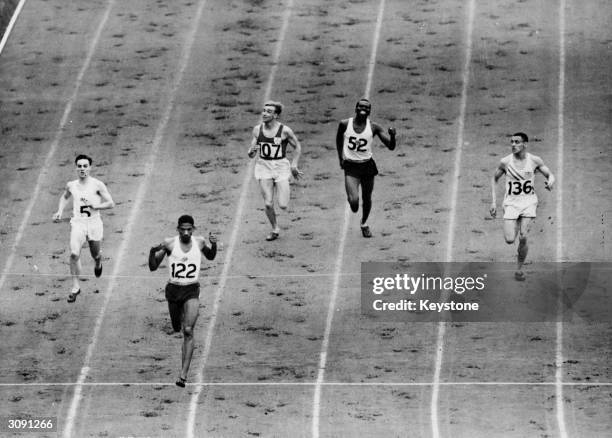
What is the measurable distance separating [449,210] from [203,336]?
506 centimetres

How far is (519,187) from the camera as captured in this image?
23.5 metres

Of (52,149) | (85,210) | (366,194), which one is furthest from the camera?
(52,149)

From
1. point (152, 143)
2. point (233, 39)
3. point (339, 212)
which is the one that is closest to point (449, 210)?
point (339, 212)

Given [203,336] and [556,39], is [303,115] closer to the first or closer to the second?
[556,39]

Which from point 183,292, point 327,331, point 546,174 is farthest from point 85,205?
point 546,174

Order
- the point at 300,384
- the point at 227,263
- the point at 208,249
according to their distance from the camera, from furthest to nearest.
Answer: the point at 227,263, the point at 300,384, the point at 208,249

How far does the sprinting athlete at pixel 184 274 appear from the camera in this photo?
67.1 feet

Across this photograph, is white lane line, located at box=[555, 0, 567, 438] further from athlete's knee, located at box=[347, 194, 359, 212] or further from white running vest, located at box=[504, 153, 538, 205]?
athlete's knee, located at box=[347, 194, 359, 212]

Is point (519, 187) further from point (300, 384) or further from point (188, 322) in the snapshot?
point (188, 322)

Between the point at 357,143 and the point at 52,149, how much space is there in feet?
24.2

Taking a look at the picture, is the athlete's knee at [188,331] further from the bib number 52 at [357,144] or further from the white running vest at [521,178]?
the white running vest at [521,178]
